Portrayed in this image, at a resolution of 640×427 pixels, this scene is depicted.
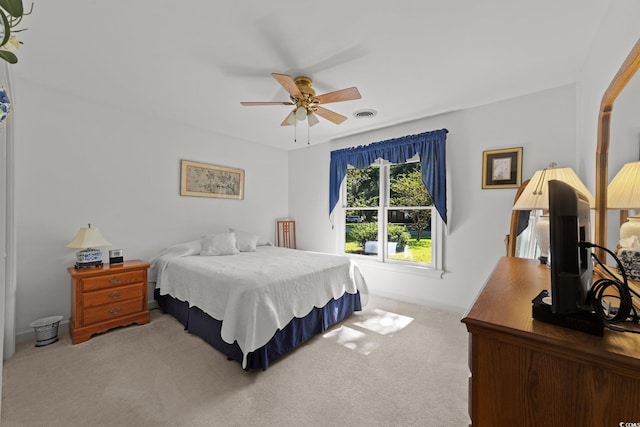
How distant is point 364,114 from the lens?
3340 mm

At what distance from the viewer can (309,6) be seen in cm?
163

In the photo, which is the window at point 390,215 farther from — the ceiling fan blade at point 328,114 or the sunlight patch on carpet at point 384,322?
the ceiling fan blade at point 328,114

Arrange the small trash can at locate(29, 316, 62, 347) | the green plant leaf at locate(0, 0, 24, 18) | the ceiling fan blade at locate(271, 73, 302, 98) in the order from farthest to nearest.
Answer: the small trash can at locate(29, 316, 62, 347) < the ceiling fan blade at locate(271, 73, 302, 98) < the green plant leaf at locate(0, 0, 24, 18)

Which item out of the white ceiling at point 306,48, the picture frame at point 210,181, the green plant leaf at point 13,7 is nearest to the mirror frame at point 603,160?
the white ceiling at point 306,48

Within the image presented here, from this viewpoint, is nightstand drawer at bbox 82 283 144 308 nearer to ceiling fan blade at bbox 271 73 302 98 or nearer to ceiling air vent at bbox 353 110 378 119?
ceiling fan blade at bbox 271 73 302 98

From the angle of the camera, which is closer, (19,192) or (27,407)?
(27,407)

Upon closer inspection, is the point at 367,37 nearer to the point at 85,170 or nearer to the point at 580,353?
the point at 580,353

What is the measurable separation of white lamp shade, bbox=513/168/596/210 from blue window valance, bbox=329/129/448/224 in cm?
134

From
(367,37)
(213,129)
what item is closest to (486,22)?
(367,37)

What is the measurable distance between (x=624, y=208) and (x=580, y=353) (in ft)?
3.28

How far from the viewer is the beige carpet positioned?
5.30 ft

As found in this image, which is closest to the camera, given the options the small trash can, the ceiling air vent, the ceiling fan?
the ceiling fan

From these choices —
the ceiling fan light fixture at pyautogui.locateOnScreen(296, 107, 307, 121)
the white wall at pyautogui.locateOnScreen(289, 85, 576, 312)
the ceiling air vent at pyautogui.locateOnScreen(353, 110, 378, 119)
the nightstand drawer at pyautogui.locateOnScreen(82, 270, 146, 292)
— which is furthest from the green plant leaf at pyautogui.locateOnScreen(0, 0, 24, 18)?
the white wall at pyautogui.locateOnScreen(289, 85, 576, 312)

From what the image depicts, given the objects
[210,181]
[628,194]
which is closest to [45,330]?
[210,181]
